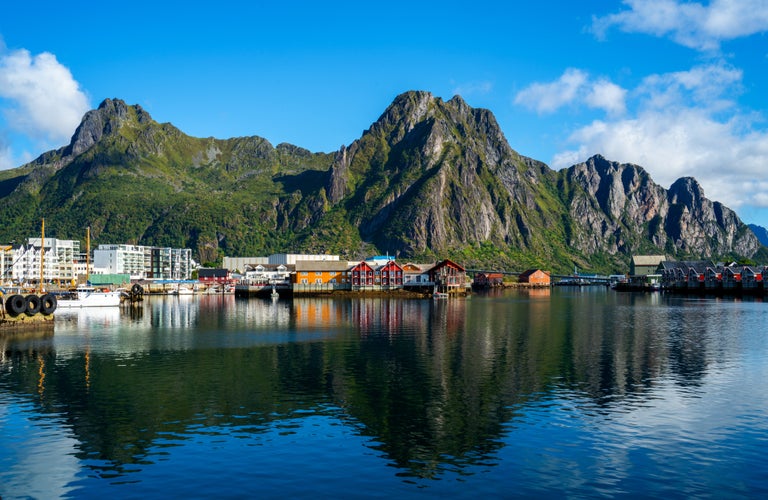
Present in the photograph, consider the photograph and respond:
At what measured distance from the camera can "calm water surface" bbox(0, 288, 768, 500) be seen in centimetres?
2577

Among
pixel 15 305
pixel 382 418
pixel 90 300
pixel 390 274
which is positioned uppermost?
pixel 390 274

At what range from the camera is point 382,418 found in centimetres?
3538

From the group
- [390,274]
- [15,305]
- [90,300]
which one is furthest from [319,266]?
[15,305]

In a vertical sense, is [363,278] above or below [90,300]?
above

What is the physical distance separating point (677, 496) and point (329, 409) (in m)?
19.9

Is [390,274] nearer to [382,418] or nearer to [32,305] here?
[32,305]

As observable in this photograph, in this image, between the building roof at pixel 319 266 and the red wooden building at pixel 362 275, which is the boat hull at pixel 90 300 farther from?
the red wooden building at pixel 362 275

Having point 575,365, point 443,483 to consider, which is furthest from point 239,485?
point 575,365

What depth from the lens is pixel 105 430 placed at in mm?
32625

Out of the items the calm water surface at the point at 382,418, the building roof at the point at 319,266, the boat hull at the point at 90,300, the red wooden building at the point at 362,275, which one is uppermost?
the building roof at the point at 319,266

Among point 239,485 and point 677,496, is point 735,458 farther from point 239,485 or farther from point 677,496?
point 239,485

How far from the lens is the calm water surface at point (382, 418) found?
25766 mm

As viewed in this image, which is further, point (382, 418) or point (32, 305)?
point (32, 305)

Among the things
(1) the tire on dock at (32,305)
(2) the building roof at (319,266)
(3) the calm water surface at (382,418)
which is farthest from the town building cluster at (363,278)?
(3) the calm water surface at (382,418)
